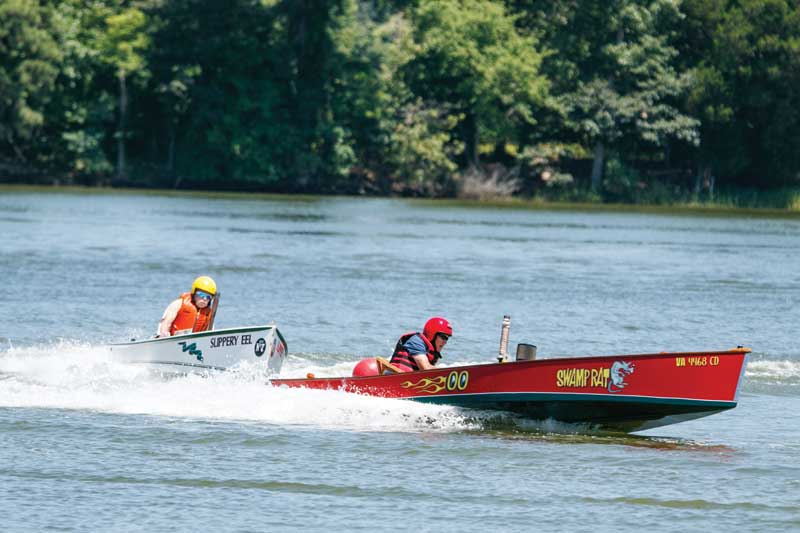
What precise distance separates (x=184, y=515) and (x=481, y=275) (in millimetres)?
28486

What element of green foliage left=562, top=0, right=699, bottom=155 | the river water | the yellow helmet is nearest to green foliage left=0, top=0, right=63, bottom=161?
green foliage left=562, top=0, right=699, bottom=155

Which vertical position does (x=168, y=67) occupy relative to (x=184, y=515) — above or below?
above

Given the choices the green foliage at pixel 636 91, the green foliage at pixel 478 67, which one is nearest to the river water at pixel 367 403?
the green foliage at pixel 636 91

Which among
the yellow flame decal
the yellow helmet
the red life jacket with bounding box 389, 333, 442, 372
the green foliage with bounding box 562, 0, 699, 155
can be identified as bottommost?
the yellow flame decal

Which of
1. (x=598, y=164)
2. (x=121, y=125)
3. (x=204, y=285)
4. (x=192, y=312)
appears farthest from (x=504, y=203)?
(x=204, y=285)

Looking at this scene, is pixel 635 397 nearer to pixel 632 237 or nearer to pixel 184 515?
pixel 184 515

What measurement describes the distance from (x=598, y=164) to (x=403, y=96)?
12340mm

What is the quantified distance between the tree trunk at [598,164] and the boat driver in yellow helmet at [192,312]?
67914 millimetres

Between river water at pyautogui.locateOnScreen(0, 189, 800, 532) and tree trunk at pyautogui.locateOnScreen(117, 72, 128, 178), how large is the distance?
35994 mm

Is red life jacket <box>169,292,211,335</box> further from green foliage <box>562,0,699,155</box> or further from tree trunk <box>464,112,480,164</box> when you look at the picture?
tree trunk <box>464,112,480,164</box>

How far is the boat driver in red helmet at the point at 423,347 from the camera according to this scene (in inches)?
750

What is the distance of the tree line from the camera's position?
280ft

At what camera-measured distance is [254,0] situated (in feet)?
297

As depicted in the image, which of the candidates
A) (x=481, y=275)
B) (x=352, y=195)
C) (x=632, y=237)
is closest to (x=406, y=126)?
(x=352, y=195)
